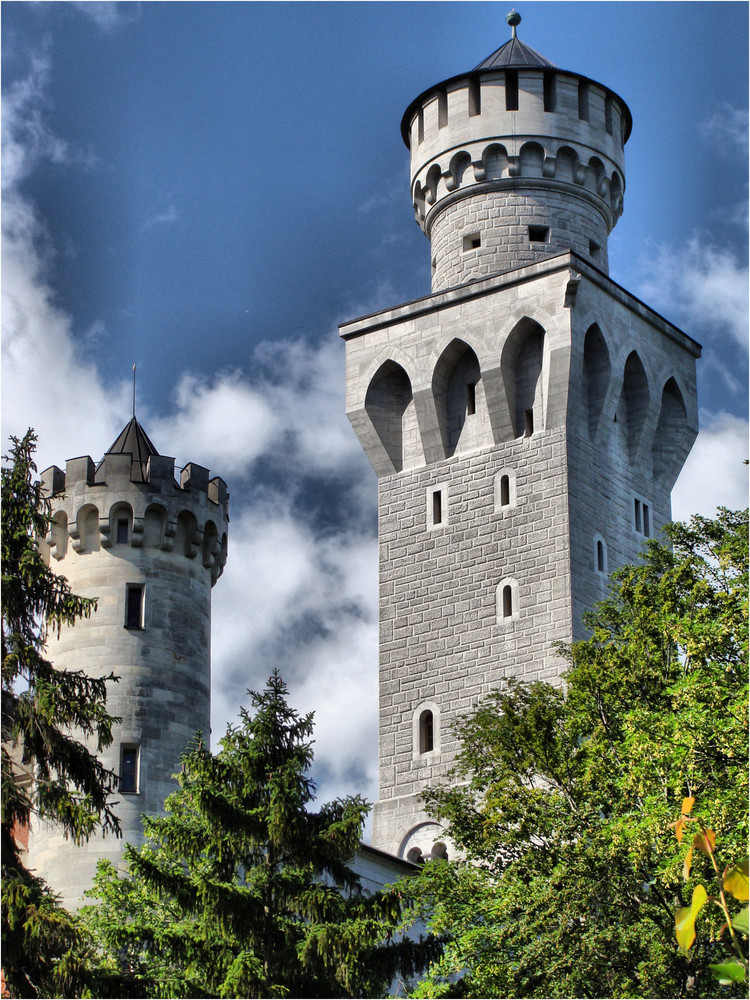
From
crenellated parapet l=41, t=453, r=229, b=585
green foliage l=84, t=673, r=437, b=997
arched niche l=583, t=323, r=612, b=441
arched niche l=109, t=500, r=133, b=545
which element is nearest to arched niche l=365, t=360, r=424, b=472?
arched niche l=583, t=323, r=612, b=441

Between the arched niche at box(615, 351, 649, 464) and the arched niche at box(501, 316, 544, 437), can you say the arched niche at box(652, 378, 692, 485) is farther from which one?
the arched niche at box(501, 316, 544, 437)

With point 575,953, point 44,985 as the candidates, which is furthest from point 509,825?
point 44,985

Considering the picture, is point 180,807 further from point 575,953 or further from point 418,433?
point 418,433

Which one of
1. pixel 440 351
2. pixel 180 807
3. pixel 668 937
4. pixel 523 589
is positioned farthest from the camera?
pixel 440 351

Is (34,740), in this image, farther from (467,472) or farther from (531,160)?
(531,160)

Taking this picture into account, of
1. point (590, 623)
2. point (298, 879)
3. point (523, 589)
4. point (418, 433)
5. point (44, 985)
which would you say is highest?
point (418, 433)

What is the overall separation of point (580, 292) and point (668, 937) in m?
23.4

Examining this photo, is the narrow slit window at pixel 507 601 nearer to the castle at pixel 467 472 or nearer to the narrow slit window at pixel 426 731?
the castle at pixel 467 472

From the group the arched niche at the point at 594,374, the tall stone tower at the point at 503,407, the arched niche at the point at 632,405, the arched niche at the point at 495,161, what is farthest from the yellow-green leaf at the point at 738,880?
the arched niche at the point at 495,161

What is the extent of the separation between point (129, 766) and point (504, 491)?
11.6m

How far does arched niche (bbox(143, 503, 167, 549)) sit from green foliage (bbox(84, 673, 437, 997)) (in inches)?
852

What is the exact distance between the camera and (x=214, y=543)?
49344 mm

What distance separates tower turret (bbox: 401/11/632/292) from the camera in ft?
170

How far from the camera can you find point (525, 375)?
4906cm
